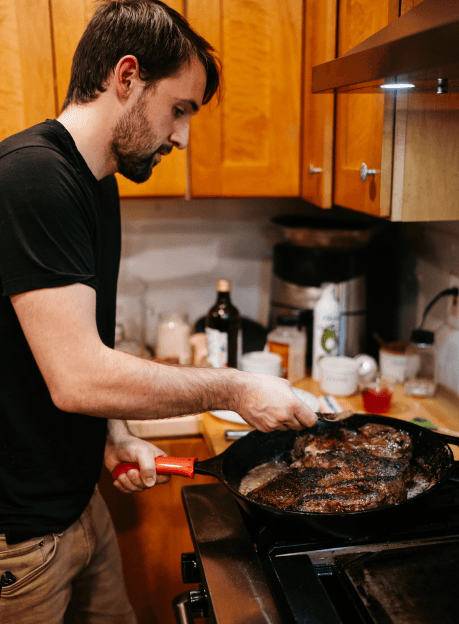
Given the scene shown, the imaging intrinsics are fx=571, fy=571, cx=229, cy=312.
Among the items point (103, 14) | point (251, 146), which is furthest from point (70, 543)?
point (251, 146)

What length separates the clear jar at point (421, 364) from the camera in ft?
5.25

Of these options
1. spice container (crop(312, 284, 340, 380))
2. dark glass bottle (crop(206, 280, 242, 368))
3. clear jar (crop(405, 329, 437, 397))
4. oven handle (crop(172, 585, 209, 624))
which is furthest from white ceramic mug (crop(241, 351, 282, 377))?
oven handle (crop(172, 585, 209, 624))

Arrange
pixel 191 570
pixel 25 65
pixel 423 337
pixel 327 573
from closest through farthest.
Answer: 1. pixel 327 573
2. pixel 191 570
3. pixel 25 65
4. pixel 423 337

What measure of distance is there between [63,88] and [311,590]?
135 cm

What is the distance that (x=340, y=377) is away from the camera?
63.8 inches

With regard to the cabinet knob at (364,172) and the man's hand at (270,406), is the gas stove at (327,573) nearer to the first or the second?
the man's hand at (270,406)

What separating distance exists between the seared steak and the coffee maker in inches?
26.5

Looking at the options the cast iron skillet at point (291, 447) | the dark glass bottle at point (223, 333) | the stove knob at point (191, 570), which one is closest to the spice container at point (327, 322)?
the dark glass bottle at point (223, 333)

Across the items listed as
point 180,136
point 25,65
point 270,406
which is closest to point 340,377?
point 270,406

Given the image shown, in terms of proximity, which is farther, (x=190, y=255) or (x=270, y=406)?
(x=190, y=255)

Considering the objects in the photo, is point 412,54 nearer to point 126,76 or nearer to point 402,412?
point 126,76

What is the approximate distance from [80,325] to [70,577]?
24.5 inches

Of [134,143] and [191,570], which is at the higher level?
[134,143]

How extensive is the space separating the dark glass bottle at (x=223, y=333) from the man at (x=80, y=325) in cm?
51
